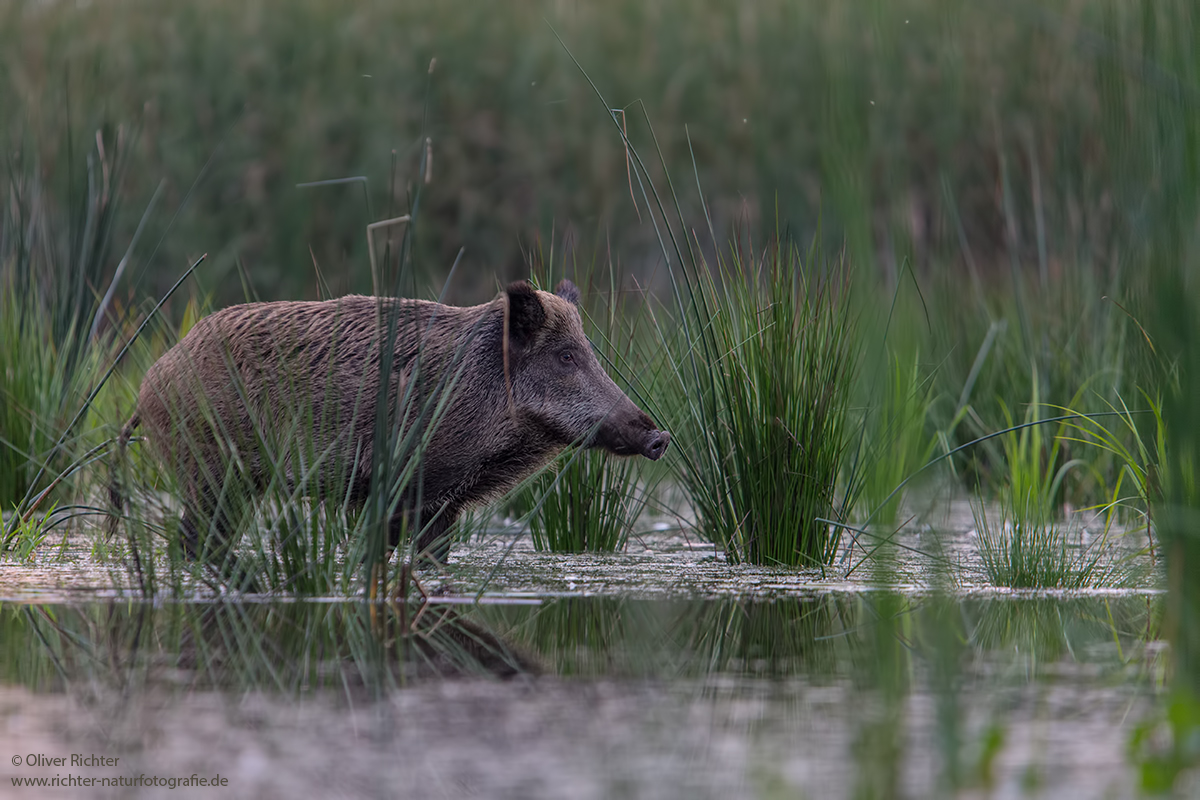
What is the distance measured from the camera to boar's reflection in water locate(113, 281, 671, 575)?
4.93m

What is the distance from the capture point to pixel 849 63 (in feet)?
6.51

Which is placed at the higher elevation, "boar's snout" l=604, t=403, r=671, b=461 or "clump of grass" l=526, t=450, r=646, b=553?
"boar's snout" l=604, t=403, r=671, b=461

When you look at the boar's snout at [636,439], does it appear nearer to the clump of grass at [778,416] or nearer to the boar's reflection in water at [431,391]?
the boar's reflection in water at [431,391]

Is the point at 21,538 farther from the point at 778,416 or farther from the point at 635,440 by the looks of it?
the point at 778,416

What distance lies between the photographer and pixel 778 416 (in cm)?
458

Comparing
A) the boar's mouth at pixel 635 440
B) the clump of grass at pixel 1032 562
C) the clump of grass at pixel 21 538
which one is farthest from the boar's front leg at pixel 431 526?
the clump of grass at pixel 1032 562

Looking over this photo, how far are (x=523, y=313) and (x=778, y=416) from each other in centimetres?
108

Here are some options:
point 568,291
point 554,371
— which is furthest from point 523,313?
point 568,291

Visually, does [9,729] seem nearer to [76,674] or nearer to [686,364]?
[76,674]

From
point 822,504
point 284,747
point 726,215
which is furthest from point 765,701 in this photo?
point 726,215

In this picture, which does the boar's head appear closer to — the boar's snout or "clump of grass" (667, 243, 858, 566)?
the boar's snout

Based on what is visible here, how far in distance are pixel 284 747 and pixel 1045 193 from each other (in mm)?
7226

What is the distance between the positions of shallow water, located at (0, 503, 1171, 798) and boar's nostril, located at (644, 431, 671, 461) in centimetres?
65

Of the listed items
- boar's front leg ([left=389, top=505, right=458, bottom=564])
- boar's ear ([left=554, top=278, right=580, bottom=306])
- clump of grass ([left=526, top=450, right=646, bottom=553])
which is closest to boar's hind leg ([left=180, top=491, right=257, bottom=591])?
boar's front leg ([left=389, top=505, right=458, bottom=564])
